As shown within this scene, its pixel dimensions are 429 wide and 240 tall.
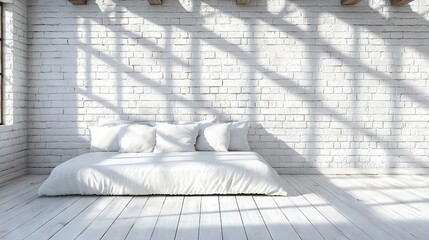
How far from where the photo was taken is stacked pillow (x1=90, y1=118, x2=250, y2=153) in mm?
4812

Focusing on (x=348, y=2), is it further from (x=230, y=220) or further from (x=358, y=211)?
(x=230, y=220)

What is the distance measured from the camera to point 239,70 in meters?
5.24

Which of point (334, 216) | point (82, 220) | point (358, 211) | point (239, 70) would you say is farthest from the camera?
point (239, 70)

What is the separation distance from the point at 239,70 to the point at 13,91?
2.67 meters

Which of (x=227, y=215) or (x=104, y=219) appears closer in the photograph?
(x=104, y=219)

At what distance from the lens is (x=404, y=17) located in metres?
5.23

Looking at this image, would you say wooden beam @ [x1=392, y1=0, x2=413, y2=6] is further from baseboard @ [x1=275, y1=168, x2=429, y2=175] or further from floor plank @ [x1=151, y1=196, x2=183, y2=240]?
floor plank @ [x1=151, y1=196, x2=183, y2=240]

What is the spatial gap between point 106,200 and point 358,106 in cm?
324

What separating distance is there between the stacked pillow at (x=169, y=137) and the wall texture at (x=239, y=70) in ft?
1.00

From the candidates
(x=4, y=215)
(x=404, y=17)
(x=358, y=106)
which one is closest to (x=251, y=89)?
(x=358, y=106)

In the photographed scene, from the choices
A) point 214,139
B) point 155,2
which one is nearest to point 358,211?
point 214,139

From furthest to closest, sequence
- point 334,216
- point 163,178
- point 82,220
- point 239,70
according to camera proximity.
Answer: point 239,70, point 163,178, point 334,216, point 82,220

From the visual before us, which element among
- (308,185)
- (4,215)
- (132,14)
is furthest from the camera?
(132,14)

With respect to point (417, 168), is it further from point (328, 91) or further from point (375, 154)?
point (328, 91)
